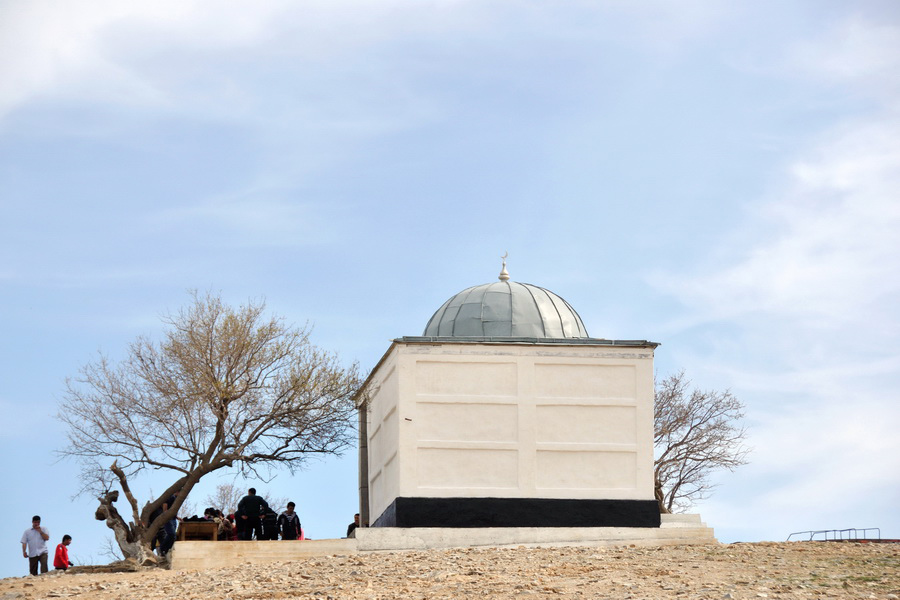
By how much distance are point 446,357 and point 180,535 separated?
20.3 ft

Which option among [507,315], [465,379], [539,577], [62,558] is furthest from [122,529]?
[539,577]

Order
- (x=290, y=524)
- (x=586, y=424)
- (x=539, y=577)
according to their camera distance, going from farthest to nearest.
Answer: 1. (x=586, y=424)
2. (x=290, y=524)
3. (x=539, y=577)

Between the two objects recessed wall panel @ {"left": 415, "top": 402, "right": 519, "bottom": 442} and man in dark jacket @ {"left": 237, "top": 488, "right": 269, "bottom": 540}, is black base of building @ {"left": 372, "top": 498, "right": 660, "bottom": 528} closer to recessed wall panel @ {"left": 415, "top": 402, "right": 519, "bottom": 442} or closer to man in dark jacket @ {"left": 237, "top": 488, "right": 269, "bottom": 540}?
recessed wall panel @ {"left": 415, "top": 402, "right": 519, "bottom": 442}

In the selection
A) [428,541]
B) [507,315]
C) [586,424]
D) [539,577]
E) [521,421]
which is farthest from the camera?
[507,315]

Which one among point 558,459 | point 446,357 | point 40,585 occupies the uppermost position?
point 446,357

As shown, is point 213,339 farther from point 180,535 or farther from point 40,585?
point 40,585

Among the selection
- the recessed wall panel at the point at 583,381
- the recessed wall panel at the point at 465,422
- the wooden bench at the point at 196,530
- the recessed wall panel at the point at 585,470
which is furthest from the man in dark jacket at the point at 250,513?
the recessed wall panel at the point at 583,381

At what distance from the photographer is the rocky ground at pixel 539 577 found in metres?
17.3

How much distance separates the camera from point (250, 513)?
25875 millimetres

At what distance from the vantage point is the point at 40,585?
22047 millimetres

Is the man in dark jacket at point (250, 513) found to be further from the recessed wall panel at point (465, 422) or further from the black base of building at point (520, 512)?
the recessed wall panel at point (465, 422)

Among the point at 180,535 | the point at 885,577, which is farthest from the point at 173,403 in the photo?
the point at 885,577

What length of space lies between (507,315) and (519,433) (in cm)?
313

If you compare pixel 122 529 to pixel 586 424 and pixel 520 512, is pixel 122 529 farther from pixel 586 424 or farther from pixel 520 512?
pixel 586 424
